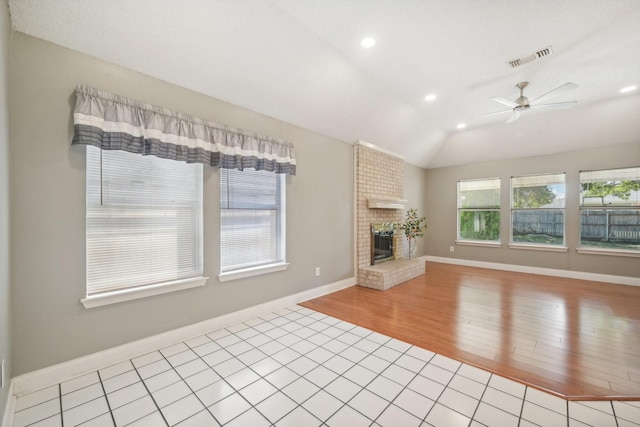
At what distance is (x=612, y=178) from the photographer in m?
5.02

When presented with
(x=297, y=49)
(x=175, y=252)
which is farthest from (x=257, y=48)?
(x=175, y=252)

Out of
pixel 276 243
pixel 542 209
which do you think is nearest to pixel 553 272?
pixel 542 209

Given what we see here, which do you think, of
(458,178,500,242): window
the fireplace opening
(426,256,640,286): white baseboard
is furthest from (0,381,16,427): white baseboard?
(458,178,500,242): window

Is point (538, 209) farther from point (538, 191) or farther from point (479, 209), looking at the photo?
point (479, 209)

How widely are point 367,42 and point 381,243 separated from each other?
11.9 ft

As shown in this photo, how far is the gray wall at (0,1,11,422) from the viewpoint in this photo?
1.57m

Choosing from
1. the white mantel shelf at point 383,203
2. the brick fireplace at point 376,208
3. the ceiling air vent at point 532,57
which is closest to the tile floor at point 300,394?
the brick fireplace at point 376,208

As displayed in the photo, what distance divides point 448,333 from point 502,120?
439 centimetres

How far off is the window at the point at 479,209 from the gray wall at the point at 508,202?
15cm

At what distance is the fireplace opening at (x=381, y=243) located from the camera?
5141 millimetres

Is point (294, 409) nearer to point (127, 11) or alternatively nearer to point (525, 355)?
point (525, 355)

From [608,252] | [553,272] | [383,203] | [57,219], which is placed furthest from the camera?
[553,272]

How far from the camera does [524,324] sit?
3.14m

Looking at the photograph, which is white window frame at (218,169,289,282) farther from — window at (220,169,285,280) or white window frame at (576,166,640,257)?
white window frame at (576,166,640,257)
